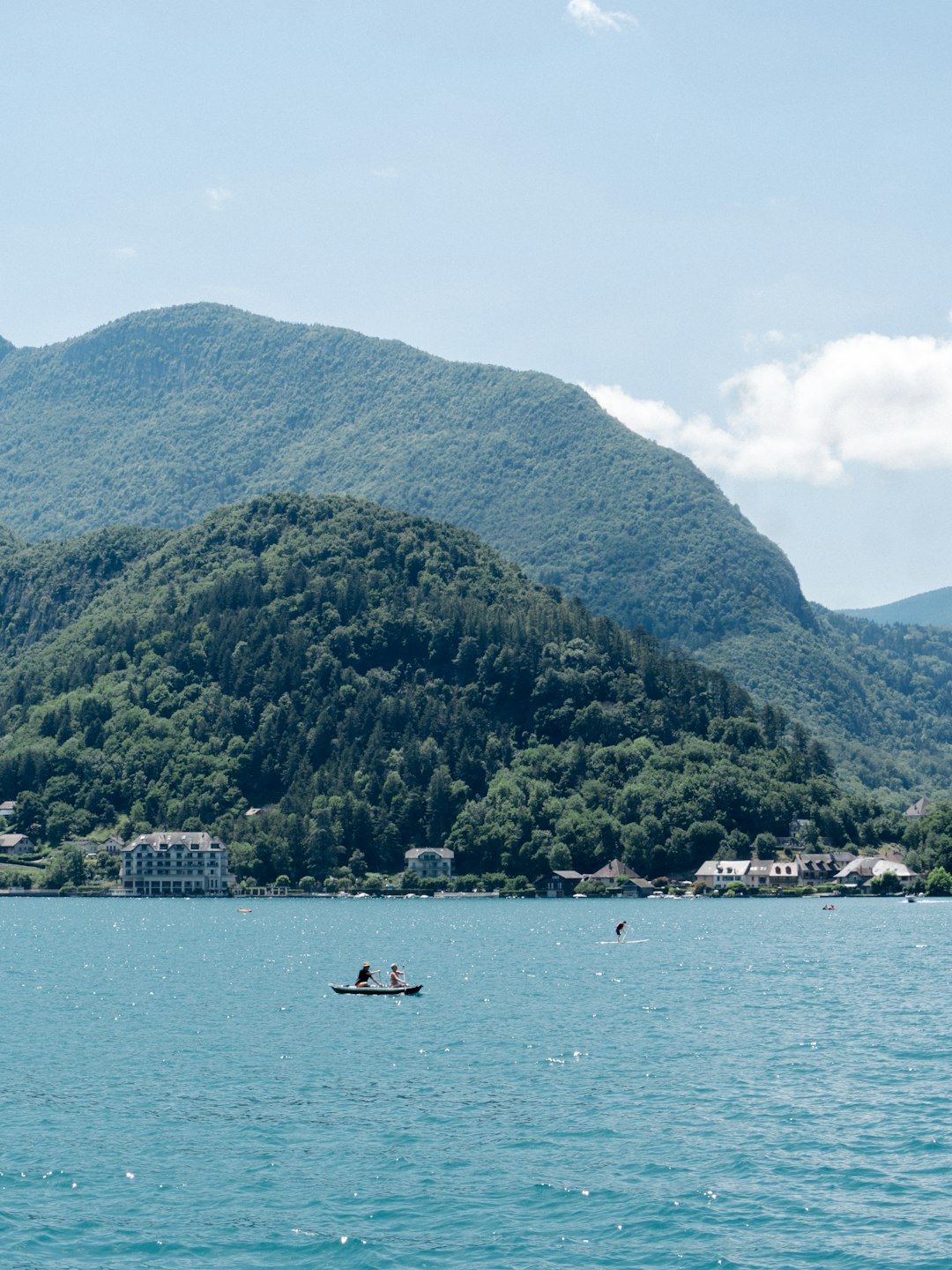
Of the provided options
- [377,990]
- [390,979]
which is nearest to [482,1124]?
[377,990]

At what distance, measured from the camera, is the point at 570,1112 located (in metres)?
60.1

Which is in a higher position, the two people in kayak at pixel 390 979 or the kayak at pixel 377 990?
the two people in kayak at pixel 390 979

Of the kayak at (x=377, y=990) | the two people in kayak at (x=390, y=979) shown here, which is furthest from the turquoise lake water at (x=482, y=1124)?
the two people in kayak at (x=390, y=979)

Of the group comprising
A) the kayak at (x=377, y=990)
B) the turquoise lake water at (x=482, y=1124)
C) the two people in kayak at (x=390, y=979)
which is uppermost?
the two people in kayak at (x=390, y=979)

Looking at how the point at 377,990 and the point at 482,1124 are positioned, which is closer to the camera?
the point at 482,1124

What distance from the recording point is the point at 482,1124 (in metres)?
57.8

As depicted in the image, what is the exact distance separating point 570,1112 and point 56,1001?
48713 mm

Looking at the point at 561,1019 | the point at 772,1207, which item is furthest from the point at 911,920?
the point at 772,1207

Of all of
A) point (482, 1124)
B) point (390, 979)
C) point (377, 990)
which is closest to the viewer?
point (482, 1124)

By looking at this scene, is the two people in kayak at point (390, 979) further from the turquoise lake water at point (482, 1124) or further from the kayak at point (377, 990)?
the turquoise lake water at point (482, 1124)

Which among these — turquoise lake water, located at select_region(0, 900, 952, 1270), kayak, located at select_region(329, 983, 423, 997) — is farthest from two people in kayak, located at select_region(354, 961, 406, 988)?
turquoise lake water, located at select_region(0, 900, 952, 1270)

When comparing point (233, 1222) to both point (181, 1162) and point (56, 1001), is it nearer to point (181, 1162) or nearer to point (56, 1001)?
point (181, 1162)

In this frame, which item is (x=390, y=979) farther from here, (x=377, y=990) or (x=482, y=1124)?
(x=482, y=1124)

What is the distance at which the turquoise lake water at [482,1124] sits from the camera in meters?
44.3
